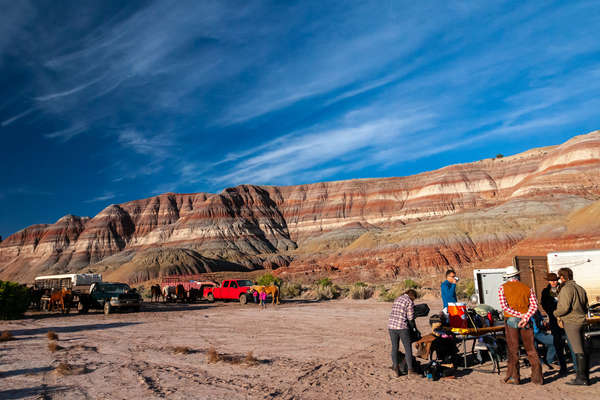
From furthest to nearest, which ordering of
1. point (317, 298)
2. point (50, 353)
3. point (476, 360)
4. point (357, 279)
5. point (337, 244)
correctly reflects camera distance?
point (337, 244), point (357, 279), point (317, 298), point (50, 353), point (476, 360)

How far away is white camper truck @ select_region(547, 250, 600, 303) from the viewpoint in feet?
41.8

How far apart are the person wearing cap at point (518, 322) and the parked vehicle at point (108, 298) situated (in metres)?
21.3

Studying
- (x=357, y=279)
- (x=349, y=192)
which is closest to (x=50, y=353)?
(x=357, y=279)

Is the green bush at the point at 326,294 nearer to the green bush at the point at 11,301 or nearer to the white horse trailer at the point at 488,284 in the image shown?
the green bush at the point at 11,301

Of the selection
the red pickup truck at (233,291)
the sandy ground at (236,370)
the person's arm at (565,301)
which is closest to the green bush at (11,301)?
the sandy ground at (236,370)

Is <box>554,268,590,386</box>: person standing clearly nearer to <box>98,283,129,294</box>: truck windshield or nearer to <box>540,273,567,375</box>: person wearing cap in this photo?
<box>540,273,567,375</box>: person wearing cap

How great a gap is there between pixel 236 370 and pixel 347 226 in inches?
3712

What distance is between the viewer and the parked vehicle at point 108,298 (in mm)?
23422

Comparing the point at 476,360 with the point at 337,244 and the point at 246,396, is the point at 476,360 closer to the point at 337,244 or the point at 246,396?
the point at 246,396

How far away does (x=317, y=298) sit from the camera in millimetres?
32875

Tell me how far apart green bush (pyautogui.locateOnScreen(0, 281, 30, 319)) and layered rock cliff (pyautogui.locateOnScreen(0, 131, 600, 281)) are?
43.2 metres

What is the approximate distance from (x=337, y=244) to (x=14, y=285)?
234 feet

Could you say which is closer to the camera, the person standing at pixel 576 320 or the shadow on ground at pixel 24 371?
the person standing at pixel 576 320

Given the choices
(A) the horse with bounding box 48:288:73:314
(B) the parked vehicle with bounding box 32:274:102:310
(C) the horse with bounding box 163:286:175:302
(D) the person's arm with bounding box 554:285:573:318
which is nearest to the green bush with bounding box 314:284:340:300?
(C) the horse with bounding box 163:286:175:302
